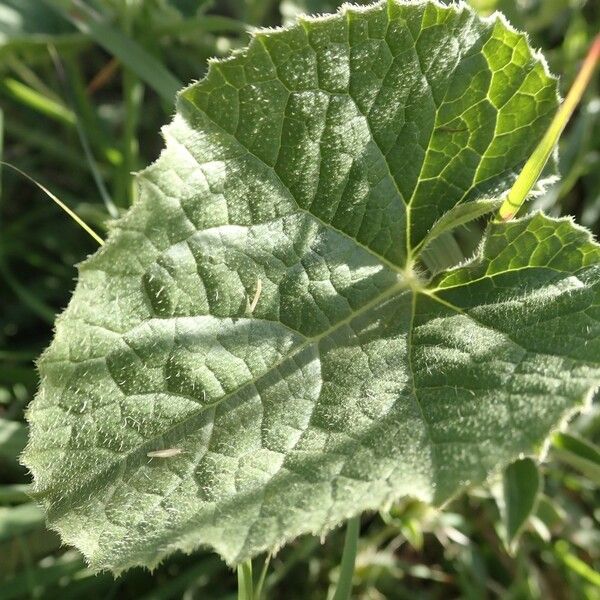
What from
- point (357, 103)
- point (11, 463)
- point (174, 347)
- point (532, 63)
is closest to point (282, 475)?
point (174, 347)

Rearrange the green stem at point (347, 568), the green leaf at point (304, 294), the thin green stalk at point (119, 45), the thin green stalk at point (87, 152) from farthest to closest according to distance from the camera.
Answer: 1. the thin green stalk at point (119, 45)
2. the thin green stalk at point (87, 152)
3. the green stem at point (347, 568)
4. the green leaf at point (304, 294)

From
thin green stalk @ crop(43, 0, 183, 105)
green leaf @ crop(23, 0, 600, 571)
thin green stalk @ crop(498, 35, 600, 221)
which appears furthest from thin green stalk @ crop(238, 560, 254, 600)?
thin green stalk @ crop(43, 0, 183, 105)

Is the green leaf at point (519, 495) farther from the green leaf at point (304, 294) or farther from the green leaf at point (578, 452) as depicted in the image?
the green leaf at point (304, 294)

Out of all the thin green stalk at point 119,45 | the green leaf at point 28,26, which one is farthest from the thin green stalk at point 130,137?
the green leaf at point 28,26

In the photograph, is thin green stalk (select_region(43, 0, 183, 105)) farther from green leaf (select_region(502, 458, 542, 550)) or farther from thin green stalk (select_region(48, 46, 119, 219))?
green leaf (select_region(502, 458, 542, 550))

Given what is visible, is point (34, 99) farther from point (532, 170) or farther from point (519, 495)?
point (519, 495)

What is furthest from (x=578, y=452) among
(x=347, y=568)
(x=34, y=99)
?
(x=34, y=99)
